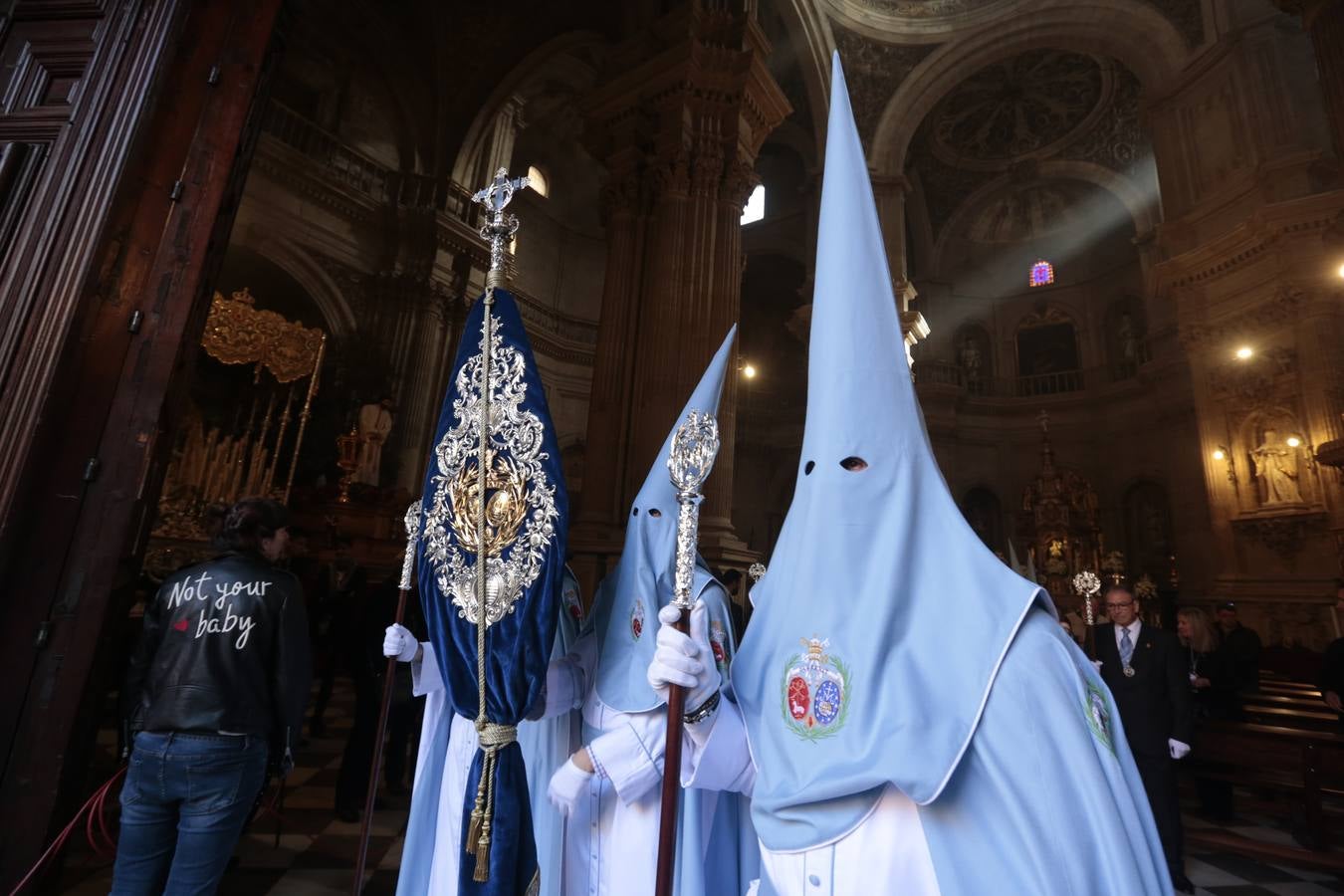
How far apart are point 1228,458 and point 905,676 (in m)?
14.4

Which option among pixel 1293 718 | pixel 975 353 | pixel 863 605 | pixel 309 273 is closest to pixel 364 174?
pixel 309 273

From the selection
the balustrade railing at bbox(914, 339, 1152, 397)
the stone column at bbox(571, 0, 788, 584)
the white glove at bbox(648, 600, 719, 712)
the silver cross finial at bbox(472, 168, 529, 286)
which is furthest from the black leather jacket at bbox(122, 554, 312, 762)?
the balustrade railing at bbox(914, 339, 1152, 397)

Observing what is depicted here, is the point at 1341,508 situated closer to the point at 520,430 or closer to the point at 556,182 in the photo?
the point at 520,430

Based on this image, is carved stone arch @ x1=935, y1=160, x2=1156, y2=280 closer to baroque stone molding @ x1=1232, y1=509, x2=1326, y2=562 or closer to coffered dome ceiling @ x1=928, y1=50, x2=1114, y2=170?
coffered dome ceiling @ x1=928, y1=50, x2=1114, y2=170

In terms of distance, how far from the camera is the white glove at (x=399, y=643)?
2305 millimetres

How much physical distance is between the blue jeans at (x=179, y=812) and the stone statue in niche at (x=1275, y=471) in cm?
1445

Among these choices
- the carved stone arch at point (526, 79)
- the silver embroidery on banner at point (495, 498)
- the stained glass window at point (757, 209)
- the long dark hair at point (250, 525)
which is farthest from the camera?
the stained glass window at point (757, 209)

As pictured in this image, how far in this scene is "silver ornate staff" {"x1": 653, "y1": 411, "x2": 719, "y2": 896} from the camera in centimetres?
142

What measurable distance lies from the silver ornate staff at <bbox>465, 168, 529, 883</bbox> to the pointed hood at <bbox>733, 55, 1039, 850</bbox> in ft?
2.56

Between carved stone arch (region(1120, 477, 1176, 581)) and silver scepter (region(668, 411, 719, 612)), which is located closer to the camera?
silver scepter (region(668, 411, 719, 612))

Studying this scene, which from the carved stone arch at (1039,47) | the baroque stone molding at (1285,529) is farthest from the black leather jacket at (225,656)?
the carved stone arch at (1039,47)

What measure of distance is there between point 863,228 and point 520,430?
117 centimetres

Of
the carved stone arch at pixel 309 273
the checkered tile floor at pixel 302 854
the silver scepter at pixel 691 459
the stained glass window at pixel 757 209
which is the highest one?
the stained glass window at pixel 757 209

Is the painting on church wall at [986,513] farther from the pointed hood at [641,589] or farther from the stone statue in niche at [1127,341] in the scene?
A: the pointed hood at [641,589]
